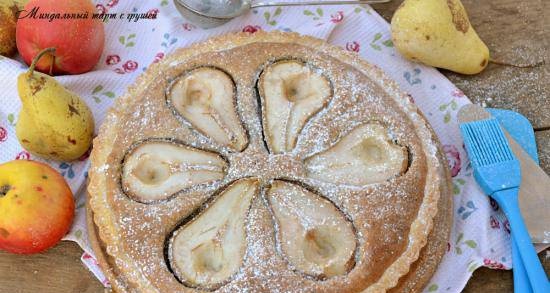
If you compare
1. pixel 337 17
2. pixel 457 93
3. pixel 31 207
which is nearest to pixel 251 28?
pixel 337 17

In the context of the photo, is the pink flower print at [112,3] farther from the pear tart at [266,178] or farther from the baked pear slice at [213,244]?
the baked pear slice at [213,244]

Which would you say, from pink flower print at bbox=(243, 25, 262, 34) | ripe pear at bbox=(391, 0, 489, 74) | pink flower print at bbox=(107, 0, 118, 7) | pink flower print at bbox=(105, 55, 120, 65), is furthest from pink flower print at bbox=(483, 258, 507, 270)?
pink flower print at bbox=(107, 0, 118, 7)

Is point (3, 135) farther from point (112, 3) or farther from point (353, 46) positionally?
point (353, 46)

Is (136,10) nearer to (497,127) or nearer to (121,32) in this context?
A: (121,32)

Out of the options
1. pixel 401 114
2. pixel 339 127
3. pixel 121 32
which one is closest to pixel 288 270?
pixel 339 127

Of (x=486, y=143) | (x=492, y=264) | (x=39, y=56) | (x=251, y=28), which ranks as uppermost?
(x=39, y=56)

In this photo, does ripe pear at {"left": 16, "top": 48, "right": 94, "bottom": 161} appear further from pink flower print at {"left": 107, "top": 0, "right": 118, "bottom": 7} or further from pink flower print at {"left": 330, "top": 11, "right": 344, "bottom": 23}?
pink flower print at {"left": 330, "top": 11, "right": 344, "bottom": 23}
